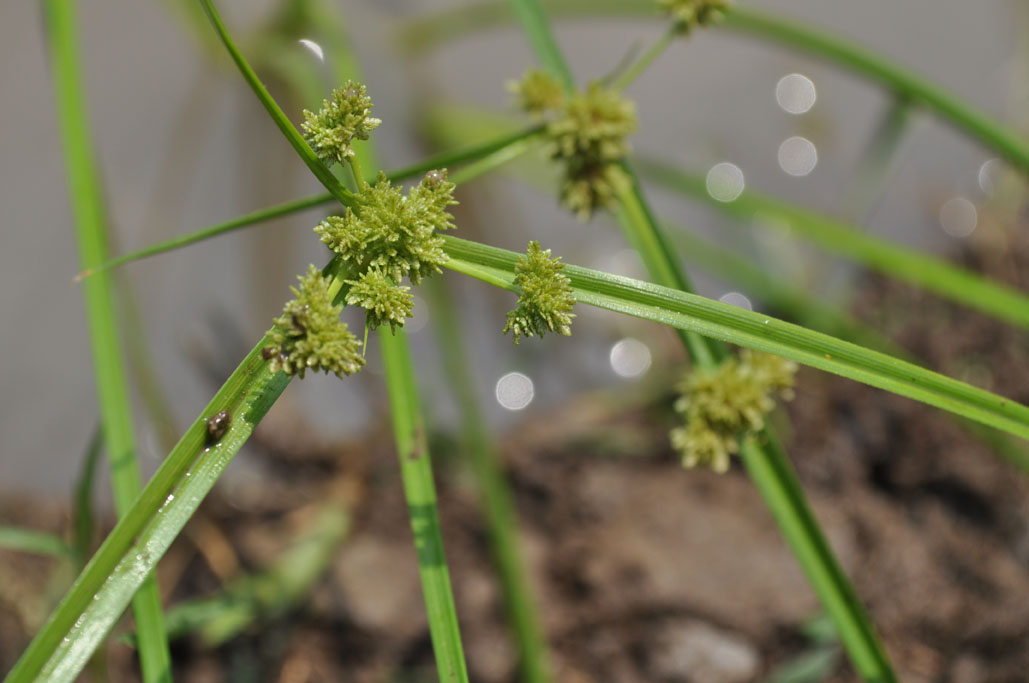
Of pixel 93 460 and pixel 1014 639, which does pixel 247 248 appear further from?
pixel 1014 639

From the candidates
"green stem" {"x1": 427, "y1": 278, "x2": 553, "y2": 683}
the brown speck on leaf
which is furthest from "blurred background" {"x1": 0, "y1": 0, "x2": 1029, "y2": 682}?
the brown speck on leaf

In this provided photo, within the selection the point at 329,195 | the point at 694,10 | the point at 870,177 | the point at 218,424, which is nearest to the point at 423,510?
the point at 218,424

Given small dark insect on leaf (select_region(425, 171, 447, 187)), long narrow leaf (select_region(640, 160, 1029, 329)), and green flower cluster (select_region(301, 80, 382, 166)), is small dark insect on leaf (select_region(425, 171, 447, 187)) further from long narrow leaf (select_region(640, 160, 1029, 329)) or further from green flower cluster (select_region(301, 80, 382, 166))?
long narrow leaf (select_region(640, 160, 1029, 329))

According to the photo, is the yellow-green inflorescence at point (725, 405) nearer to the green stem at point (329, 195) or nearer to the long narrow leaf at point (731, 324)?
the long narrow leaf at point (731, 324)

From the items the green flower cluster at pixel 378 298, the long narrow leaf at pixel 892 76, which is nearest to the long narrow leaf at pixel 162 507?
the green flower cluster at pixel 378 298

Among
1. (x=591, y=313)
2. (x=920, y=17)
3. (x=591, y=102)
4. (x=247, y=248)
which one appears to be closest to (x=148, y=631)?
(x=591, y=102)

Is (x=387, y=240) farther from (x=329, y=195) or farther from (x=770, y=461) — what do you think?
(x=770, y=461)
